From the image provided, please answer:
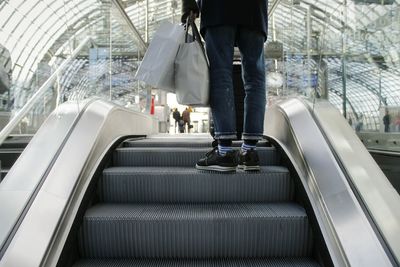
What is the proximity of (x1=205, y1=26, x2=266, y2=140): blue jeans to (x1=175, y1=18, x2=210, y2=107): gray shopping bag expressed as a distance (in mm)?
68

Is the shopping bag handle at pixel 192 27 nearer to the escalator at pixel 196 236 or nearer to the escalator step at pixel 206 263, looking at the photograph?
the escalator at pixel 196 236

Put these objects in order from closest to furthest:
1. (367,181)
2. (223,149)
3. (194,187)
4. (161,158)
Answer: (367,181)
(194,187)
(223,149)
(161,158)

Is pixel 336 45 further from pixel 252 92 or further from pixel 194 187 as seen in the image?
pixel 194 187

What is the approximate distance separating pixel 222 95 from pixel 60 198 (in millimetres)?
1148

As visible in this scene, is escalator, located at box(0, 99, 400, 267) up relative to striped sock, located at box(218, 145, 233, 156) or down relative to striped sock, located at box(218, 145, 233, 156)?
down

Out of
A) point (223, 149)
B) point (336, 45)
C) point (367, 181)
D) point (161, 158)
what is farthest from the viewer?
point (336, 45)

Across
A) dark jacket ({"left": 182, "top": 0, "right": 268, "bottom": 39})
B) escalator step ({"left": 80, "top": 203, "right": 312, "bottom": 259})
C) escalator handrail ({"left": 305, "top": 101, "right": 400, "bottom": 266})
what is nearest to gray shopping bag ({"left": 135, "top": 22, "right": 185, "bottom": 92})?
dark jacket ({"left": 182, "top": 0, "right": 268, "bottom": 39})

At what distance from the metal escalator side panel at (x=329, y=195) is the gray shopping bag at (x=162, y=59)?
0.87 m

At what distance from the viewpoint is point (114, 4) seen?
5.91 meters

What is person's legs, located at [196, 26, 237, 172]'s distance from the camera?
8.03 feet

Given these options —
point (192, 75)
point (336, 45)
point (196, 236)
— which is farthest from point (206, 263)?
point (336, 45)

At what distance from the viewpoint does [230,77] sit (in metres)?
2.51

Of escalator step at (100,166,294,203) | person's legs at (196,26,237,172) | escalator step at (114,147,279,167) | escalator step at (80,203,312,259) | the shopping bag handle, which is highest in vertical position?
the shopping bag handle

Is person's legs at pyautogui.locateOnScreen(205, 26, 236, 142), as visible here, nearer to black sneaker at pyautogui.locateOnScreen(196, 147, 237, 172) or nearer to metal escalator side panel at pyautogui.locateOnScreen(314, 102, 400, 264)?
black sneaker at pyautogui.locateOnScreen(196, 147, 237, 172)
